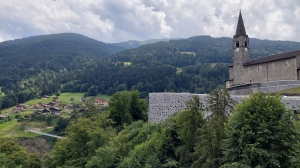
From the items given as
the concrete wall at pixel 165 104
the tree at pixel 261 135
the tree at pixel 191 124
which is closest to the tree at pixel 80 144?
the concrete wall at pixel 165 104

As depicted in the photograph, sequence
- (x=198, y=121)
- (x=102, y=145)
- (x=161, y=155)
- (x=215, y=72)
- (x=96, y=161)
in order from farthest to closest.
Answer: (x=215, y=72) < (x=102, y=145) < (x=96, y=161) < (x=161, y=155) < (x=198, y=121)

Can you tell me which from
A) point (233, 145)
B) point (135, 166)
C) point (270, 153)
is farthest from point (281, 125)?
point (135, 166)

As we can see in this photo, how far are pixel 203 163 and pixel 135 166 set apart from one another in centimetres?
959

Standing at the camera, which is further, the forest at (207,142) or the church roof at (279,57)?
the church roof at (279,57)

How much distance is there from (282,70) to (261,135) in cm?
3058

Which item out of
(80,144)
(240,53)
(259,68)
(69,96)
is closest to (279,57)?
(259,68)

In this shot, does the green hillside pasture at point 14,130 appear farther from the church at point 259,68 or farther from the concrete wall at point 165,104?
the church at point 259,68

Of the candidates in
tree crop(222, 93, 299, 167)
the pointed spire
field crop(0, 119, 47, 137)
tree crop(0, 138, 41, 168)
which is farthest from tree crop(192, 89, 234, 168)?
field crop(0, 119, 47, 137)

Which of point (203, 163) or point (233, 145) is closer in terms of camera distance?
point (233, 145)

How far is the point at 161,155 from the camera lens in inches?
938

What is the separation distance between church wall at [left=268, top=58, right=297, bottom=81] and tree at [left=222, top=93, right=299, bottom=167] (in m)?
28.0

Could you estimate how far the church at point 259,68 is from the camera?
38312 millimetres

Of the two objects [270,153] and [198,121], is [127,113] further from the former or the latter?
[270,153]

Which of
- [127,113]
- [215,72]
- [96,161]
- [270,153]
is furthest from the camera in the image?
[215,72]
